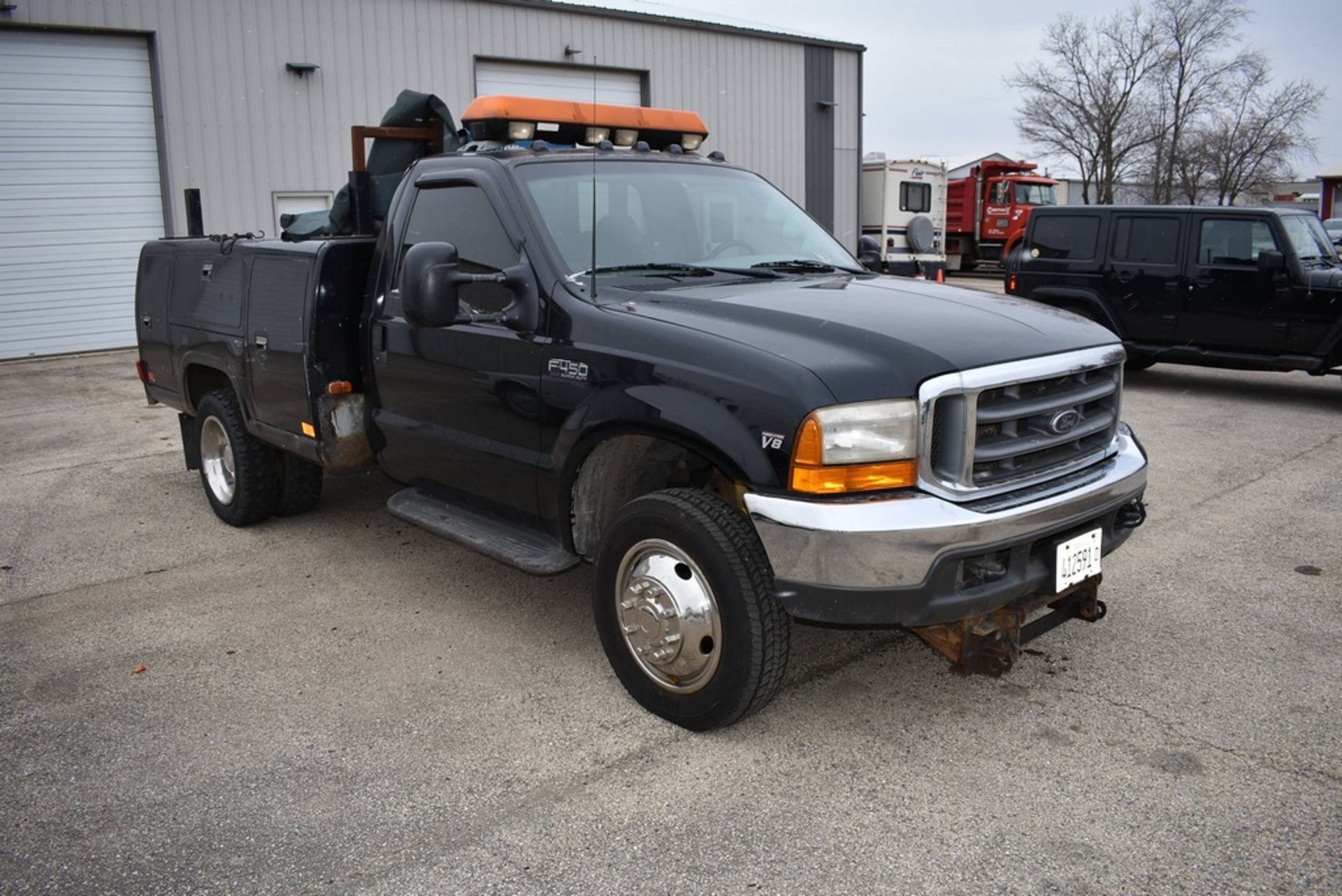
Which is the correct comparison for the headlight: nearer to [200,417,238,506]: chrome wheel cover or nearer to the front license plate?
the front license plate

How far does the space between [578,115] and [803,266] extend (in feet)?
4.69

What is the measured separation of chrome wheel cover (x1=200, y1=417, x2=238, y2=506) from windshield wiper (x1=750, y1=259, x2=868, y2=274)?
11.4ft

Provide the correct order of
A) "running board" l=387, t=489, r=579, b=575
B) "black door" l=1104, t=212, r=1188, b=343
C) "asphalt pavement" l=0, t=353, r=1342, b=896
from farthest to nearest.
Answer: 1. "black door" l=1104, t=212, r=1188, b=343
2. "running board" l=387, t=489, r=579, b=575
3. "asphalt pavement" l=0, t=353, r=1342, b=896

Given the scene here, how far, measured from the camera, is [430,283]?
367cm

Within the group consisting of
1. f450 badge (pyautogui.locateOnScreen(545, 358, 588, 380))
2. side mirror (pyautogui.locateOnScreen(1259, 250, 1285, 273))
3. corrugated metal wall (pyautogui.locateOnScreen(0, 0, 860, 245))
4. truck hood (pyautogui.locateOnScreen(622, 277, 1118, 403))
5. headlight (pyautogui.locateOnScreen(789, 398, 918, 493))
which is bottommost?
headlight (pyautogui.locateOnScreen(789, 398, 918, 493))

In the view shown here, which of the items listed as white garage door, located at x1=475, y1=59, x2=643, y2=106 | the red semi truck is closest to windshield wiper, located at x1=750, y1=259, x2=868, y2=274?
white garage door, located at x1=475, y1=59, x2=643, y2=106

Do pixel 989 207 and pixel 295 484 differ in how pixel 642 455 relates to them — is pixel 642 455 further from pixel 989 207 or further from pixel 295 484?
pixel 989 207

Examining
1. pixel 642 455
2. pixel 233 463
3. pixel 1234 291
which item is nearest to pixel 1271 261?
pixel 1234 291

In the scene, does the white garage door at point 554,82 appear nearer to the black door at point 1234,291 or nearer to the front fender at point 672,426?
the black door at point 1234,291

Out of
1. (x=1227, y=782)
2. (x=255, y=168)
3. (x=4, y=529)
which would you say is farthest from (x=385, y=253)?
(x=255, y=168)

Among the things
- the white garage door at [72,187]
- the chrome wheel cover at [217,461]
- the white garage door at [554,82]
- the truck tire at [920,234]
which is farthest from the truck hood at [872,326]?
the white garage door at [554,82]

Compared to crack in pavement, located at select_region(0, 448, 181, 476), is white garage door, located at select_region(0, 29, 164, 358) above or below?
above

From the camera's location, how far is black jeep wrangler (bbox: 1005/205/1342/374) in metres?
9.81

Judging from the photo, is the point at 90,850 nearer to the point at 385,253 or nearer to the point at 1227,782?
the point at 385,253
